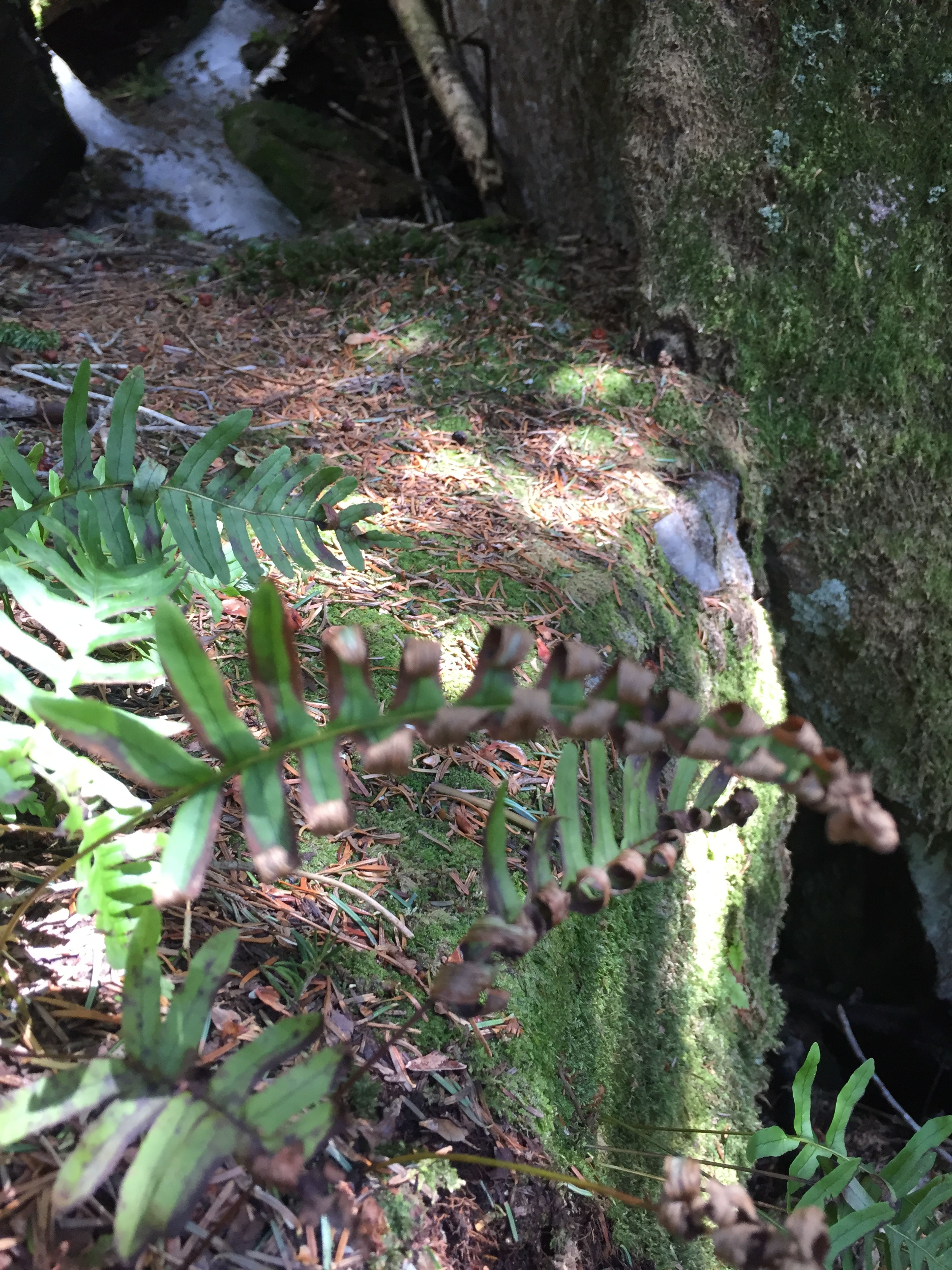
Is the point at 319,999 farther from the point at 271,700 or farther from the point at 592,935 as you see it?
the point at 592,935

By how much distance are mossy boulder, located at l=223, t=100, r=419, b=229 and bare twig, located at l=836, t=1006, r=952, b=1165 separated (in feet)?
17.5

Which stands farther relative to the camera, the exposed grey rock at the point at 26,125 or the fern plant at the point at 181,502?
the exposed grey rock at the point at 26,125

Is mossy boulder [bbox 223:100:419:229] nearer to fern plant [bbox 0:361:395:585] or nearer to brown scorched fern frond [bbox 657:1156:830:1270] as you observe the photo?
fern plant [bbox 0:361:395:585]

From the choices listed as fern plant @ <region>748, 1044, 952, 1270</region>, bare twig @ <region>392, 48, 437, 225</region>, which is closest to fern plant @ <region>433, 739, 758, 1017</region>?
fern plant @ <region>748, 1044, 952, 1270</region>

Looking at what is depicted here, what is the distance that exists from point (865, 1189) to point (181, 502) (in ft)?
6.23

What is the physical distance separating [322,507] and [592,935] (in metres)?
1.11

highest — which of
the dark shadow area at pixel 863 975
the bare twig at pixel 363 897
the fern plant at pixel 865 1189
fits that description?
the bare twig at pixel 363 897

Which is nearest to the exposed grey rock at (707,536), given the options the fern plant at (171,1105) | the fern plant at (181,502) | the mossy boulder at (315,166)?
the fern plant at (181,502)

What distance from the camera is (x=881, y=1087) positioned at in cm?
289

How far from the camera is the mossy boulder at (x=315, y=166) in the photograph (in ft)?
18.1

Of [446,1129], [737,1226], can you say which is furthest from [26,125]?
[737,1226]

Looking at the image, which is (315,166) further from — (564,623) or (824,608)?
(564,623)

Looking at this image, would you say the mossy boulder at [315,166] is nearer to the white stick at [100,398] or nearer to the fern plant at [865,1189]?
the white stick at [100,398]

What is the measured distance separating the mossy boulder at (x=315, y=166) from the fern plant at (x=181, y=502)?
4386 millimetres
